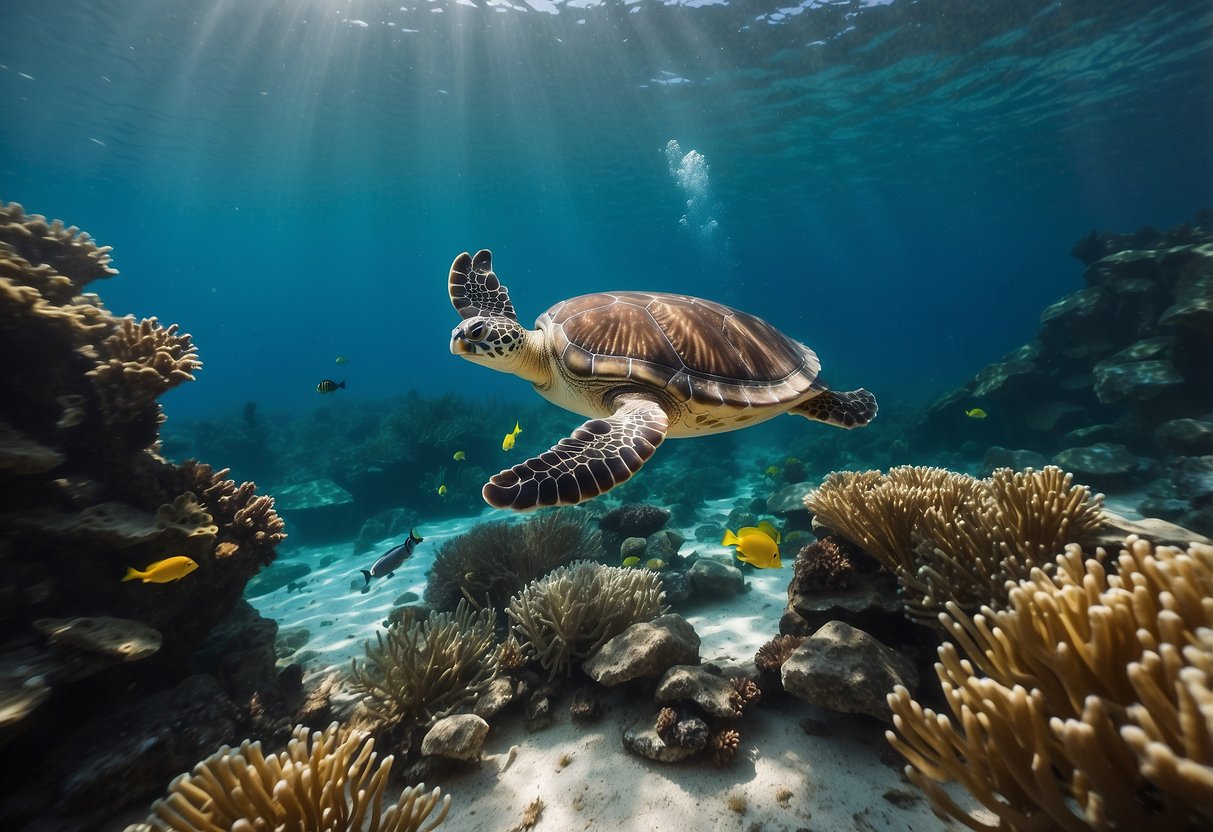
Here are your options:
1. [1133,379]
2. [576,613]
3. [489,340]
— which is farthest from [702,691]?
[1133,379]

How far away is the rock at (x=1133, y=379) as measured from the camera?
28.6 ft

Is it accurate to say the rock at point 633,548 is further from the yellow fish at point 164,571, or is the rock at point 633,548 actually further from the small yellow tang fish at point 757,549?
A: the yellow fish at point 164,571

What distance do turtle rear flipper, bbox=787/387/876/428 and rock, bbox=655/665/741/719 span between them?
9.78 feet

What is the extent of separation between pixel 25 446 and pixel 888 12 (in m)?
22.8

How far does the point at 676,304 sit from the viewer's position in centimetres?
475

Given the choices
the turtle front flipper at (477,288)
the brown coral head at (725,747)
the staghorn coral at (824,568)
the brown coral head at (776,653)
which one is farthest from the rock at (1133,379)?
the turtle front flipper at (477,288)

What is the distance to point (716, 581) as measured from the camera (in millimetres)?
5508

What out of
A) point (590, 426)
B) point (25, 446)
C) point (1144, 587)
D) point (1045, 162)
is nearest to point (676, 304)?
point (590, 426)

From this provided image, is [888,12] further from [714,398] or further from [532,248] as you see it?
[532,248]

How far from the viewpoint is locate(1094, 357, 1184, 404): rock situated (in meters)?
8.72

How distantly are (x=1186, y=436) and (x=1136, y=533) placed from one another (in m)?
8.23

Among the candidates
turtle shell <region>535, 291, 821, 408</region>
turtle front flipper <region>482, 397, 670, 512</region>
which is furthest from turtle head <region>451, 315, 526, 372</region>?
turtle front flipper <region>482, 397, 670, 512</region>

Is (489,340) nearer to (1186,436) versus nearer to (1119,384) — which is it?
(1186,436)

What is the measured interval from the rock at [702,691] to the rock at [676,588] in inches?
92.1
